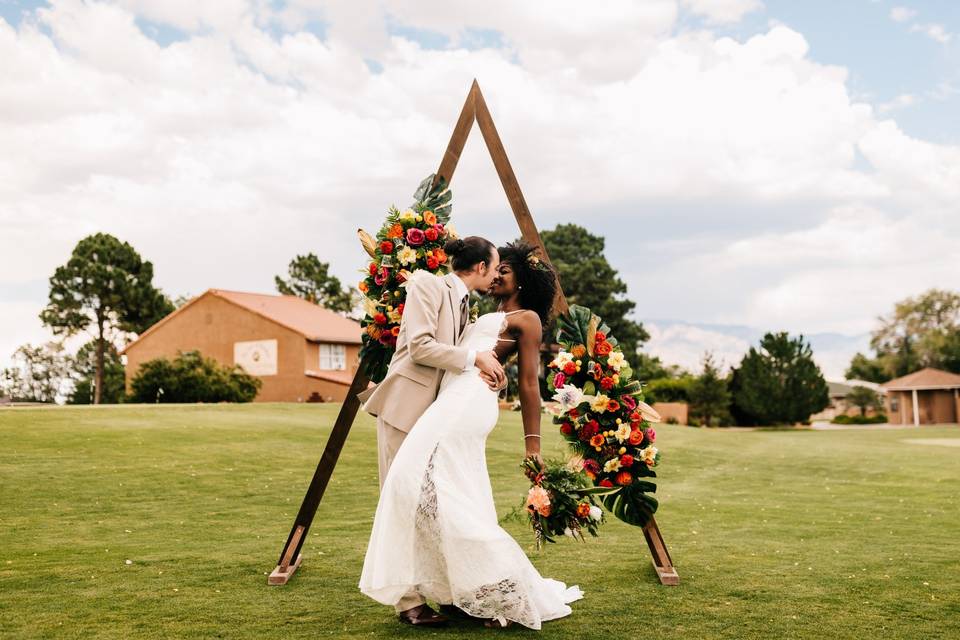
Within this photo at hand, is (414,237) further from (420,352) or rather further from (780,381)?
(780,381)

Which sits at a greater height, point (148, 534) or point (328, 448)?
point (328, 448)

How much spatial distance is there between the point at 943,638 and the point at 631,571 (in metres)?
2.63

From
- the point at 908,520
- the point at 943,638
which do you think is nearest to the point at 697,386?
the point at 908,520

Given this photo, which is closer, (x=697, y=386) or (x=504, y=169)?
(x=504, y=169)

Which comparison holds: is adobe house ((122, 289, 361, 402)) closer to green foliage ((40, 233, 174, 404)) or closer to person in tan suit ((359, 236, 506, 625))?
green foliage ((40, 233, 174, 404))

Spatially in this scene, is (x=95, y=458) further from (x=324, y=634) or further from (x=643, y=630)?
(x=643, y=630)

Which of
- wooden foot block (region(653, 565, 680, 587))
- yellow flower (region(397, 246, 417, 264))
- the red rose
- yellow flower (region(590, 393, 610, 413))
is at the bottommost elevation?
wooden foot block (region(653, 565, 680, 587))

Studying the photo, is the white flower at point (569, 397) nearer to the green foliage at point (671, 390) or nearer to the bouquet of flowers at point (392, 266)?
the bouquet of flowers at point (392, 266)

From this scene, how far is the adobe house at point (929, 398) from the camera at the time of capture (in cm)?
5628

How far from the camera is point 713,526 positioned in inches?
410

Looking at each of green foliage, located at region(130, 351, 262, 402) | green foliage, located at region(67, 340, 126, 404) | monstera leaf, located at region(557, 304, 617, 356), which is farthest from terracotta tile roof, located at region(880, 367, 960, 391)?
monstera leaf, located at region(557, 304, 617, 356)

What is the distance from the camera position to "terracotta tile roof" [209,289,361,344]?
142 feet

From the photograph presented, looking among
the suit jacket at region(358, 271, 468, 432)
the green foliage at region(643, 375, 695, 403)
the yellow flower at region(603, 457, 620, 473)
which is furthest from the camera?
the green foliage at region(643, 375, 695, 403)

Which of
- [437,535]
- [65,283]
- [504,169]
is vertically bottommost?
[437,535]
